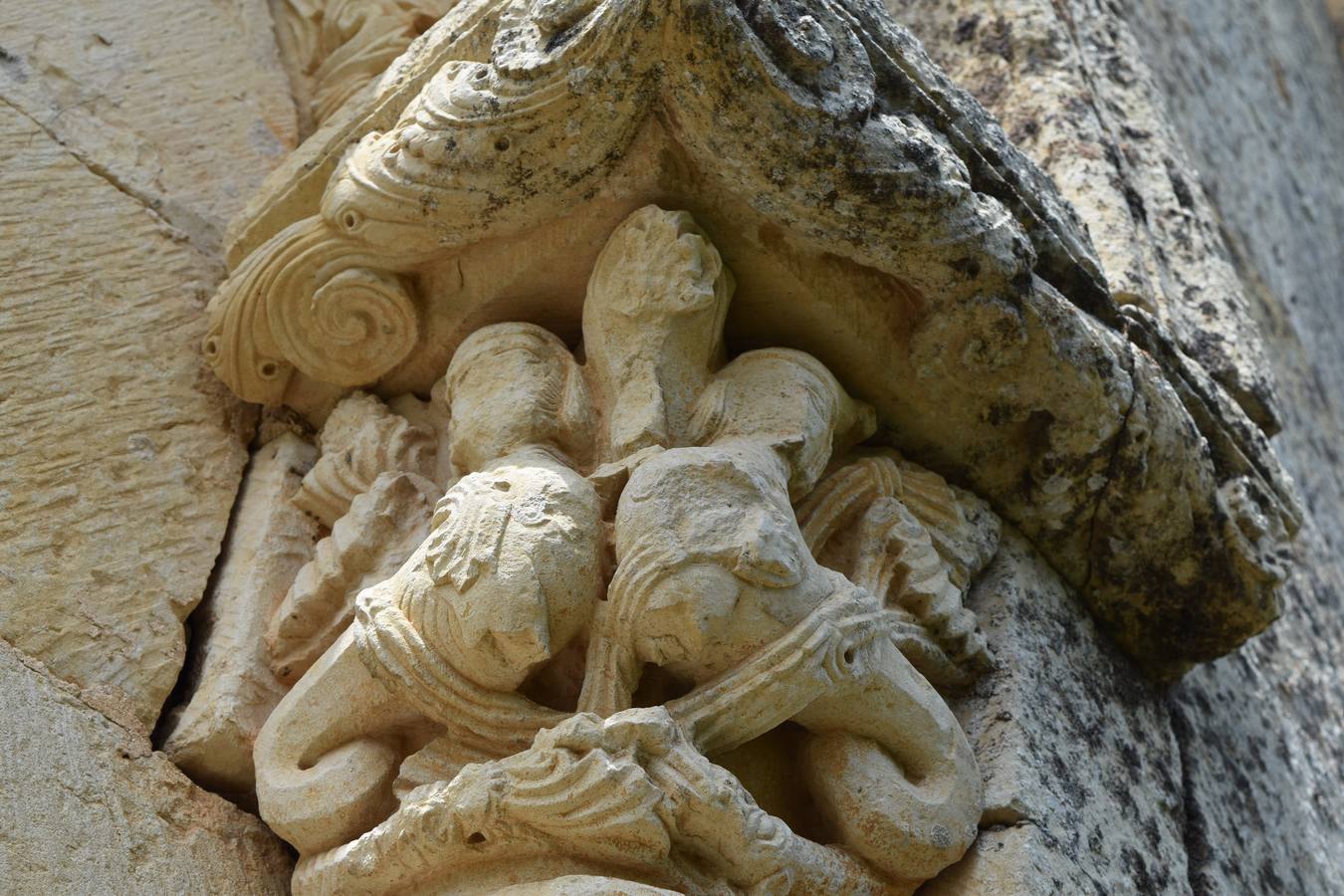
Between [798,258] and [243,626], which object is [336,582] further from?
[798,258]

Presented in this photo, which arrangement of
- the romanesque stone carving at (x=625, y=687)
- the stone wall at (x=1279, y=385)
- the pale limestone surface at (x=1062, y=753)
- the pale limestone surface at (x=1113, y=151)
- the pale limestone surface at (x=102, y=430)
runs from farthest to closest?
1. the pale limestone surface at (x=1113, y=151)
2. the stone wall at (x=1279, y=385)
3. the pale limestone surface at (x=102, y=430)
4. the pale limestone surface at (x=1062, y=753)
5. the romanesque stone carving at (x=625, y=687)

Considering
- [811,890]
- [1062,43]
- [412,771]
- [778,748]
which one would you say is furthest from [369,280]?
[1062,43]

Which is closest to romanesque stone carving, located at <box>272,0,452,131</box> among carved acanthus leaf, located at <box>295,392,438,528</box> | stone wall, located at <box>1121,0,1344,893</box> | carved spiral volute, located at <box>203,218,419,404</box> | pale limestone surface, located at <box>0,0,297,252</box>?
pale limestone surface, located at <box>0,0,297,252</box>

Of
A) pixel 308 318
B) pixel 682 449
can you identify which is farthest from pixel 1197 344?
pixel 308 318

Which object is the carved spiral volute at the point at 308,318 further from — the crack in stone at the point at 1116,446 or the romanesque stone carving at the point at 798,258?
the crack in stone at the point at 1116,446

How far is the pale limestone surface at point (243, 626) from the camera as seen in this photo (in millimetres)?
2002

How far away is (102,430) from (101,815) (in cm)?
62

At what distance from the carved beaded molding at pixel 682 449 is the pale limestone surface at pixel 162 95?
364 mm

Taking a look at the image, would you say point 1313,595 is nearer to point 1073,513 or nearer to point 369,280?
point 1073,513

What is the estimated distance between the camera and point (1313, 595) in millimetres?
3521

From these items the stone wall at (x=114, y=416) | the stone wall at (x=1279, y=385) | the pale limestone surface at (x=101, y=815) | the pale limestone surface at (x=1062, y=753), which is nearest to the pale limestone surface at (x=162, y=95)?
the stone wall at (x=114, y=416)

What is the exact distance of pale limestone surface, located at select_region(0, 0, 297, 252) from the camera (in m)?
2.61

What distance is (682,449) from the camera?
1.87 metres

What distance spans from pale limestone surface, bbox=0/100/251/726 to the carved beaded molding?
0.45 feet
